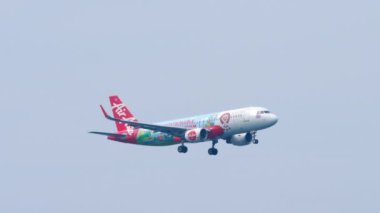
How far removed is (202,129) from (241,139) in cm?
570

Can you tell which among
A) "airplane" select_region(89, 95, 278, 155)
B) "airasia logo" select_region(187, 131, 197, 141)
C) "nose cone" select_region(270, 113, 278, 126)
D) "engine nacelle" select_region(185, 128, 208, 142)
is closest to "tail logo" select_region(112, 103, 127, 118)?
"airplane" select_region(89, 95, 278, 155)

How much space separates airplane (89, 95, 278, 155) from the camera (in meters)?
145

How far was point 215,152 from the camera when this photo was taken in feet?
502

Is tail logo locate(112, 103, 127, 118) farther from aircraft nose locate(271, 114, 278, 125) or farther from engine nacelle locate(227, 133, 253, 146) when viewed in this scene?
aircraft nose locate(271, 114, 278, 125)

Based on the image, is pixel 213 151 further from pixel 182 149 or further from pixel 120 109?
pixel 120 109

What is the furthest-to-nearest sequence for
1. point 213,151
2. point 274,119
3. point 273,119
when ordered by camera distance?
point 213,151, point 274,119, point 273,119

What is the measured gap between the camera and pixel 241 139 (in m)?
150

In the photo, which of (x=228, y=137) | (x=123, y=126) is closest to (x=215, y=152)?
(x=228, y=137)

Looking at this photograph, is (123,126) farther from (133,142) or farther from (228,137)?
(228,137)

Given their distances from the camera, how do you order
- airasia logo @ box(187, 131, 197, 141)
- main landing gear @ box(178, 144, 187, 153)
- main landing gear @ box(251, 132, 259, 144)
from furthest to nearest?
main landing gear @ box(178, 144, 187, 153) → main landing gear @ box(251, 132, 259, 144) → airasia logo @ box(187, 131, 197, 141)

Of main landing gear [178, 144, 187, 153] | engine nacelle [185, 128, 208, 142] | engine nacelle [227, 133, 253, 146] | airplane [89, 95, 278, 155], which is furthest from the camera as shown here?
main landing gear [178, 144, 187, 153]

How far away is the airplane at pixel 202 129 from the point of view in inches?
5709

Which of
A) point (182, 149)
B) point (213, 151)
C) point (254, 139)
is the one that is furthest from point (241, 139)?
point (182, 149)

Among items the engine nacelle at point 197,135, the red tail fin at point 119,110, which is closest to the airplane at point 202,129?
the engine nacelle at point 197,135
